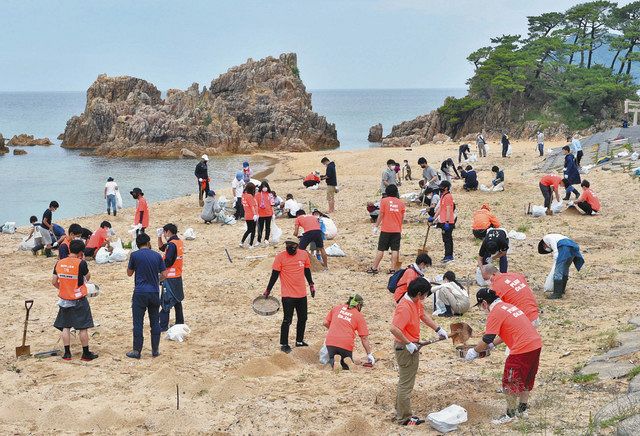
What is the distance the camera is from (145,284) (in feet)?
32.7

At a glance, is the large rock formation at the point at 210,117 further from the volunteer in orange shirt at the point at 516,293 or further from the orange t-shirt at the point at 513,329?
the orange t-shirt at the point at 513,329

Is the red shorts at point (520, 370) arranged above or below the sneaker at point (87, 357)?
above

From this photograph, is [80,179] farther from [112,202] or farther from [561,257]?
[561,257]

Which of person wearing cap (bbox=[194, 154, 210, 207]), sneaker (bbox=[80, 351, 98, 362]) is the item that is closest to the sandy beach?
sneaker (bbox=[80, 351, 98, 362])

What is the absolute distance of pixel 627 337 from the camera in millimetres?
9461

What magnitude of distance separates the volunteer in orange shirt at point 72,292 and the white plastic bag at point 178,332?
1.42 m

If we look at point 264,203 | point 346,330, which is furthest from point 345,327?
point 264,203

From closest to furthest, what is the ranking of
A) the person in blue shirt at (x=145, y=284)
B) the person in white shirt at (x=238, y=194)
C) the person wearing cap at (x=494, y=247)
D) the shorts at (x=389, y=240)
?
the person in blue shirt at (x=145, y=284) → the person wearing cap at (x=494, y=247) → the shorts at (x=389, y=240) → the person in white shirt at (x=238, y=194)

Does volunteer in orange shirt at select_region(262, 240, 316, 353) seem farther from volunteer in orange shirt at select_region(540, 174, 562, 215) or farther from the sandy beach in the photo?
volunteer in orange shirt at select_region(540, 174, 562, 215)

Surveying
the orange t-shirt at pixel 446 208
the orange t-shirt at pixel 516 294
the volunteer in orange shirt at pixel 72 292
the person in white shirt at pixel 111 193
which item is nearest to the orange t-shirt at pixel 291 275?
the volunteer in orange shirt at pixel 72 292

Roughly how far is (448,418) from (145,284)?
187 inches

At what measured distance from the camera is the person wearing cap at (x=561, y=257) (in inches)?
469

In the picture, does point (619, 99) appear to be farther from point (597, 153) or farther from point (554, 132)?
point (597, 153)

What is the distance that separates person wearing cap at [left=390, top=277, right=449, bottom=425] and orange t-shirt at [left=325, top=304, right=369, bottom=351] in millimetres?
1650
